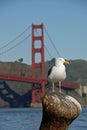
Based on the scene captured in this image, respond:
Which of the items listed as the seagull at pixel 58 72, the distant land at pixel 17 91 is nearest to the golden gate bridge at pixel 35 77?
the distant land at pixel 17 91

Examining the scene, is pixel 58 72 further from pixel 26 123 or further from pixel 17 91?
pixel 17 91

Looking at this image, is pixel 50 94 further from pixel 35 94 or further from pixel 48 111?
pixel 35 94

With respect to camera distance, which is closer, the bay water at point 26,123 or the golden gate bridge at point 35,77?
the bay water at point 26,123

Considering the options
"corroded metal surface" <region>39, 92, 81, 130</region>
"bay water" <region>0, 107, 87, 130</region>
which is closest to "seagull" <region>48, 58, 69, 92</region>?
"corroded metal surface" <region>39, 92, 81, 130</region>

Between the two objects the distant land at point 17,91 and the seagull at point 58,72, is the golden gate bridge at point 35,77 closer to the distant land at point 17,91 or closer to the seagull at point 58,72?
the distant land at point 17,91

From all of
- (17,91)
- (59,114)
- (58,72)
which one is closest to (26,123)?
(58,72)

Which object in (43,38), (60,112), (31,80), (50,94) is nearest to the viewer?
(60,112)

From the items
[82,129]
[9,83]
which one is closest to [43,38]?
[9,83]

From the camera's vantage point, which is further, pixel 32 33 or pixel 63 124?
pixel 32 33
